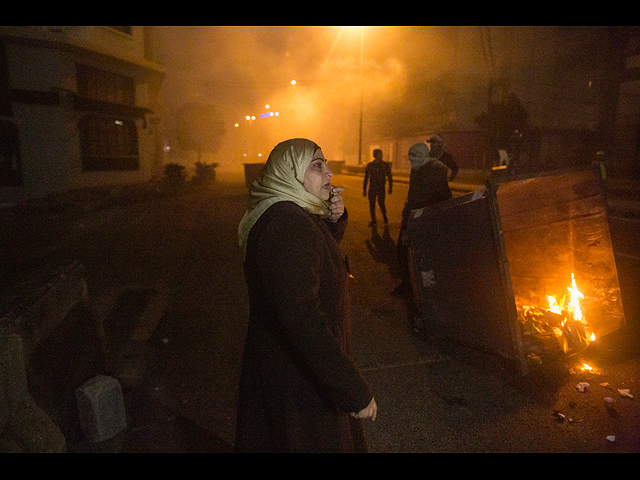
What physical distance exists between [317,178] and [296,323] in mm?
583

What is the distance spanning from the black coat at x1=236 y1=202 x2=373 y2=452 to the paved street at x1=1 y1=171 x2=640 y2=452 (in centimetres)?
123

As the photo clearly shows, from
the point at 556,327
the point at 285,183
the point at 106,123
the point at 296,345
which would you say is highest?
the point at 106,123

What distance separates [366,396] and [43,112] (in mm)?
18973

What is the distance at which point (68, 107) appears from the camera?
56.0 feet

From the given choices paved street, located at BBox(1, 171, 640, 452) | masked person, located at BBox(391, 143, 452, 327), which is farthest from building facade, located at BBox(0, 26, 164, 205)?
masked person, located at BBox(391, 143, 452, 327)

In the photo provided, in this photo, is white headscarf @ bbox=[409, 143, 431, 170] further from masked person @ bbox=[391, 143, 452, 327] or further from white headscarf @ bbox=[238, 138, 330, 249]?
white headscarf @ bbox=[238, 138, 330, 249]

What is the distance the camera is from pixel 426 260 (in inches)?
147

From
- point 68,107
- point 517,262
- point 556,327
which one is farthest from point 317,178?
point 68,107

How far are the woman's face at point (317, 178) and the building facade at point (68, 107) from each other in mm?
17590

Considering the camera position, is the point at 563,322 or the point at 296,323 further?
the point at 563,322

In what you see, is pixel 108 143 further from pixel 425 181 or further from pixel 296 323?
pixel 296 323

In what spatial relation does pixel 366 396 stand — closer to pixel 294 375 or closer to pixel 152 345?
pixel 294 375

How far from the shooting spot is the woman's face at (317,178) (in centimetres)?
170

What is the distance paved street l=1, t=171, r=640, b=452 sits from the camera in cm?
276
